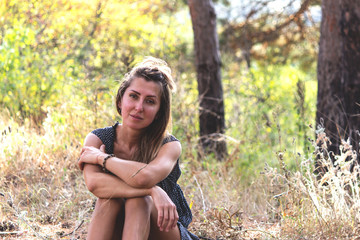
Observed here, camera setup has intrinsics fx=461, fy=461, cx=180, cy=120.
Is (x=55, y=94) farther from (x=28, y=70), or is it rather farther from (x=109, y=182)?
(x=109, y=182)

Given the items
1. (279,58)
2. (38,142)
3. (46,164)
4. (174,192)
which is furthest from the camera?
(279,58)

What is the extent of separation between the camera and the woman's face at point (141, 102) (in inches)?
112

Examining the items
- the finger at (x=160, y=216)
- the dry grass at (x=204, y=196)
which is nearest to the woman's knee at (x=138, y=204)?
the finger at (x=160, y=216)

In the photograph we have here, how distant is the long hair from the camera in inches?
115

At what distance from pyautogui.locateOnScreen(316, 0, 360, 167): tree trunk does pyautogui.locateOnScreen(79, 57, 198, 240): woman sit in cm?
212

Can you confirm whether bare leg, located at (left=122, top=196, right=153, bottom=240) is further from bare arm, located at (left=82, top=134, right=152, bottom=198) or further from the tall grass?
the tall grass

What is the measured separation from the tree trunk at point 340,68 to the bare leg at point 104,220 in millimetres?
2523

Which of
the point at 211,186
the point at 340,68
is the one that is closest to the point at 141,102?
the point at 211,186

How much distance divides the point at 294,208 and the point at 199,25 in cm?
368

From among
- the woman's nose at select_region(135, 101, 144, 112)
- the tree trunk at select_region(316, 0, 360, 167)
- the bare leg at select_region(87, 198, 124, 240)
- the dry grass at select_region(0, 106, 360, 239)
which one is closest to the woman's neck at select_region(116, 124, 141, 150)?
the woman's nose at select_region(135, 101, 144, 112)

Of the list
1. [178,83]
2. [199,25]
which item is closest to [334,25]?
[178,83]

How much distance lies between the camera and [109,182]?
2658 mm

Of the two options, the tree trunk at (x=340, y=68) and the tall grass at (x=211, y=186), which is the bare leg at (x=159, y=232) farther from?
the tree trunk at (x=340, y=68)

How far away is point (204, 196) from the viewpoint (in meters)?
3.99
